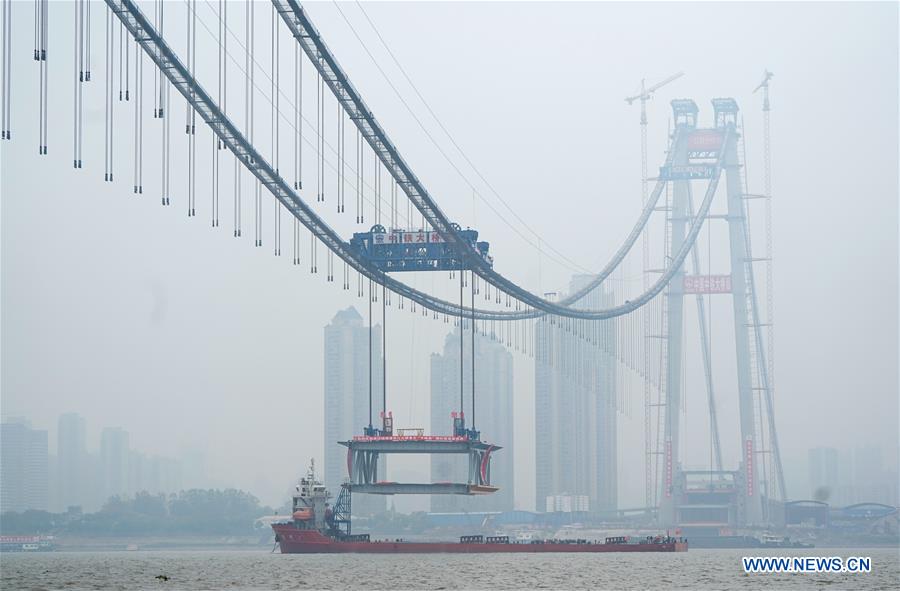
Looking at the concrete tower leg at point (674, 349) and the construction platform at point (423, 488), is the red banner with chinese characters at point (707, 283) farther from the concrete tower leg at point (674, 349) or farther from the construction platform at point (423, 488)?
the construction platform at point (423, 488)

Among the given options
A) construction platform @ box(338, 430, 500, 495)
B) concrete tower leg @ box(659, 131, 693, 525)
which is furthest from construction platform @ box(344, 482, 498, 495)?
concrete tower leg @ box(659, 131, 693, 525)

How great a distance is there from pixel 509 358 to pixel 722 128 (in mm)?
54838

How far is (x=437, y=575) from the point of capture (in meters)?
76.1

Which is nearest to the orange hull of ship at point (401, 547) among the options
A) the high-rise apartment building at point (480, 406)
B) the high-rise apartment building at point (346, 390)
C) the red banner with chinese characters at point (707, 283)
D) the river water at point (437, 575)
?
the river water at point (437, 575)

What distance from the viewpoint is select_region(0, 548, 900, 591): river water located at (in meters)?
68.7

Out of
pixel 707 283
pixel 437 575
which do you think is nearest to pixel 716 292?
pixel 707 283

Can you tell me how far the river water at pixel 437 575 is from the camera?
68688mm

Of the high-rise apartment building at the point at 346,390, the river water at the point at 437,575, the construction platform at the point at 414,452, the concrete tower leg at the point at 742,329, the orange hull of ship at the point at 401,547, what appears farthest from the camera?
the high-rise apartment building at the point at 346,390

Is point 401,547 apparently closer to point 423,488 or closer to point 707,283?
point 423,488

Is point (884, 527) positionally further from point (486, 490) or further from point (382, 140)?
point (382, 140)

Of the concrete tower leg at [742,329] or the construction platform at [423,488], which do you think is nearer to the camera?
the construction platform at [423,488]

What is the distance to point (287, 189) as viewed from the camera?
81562mm

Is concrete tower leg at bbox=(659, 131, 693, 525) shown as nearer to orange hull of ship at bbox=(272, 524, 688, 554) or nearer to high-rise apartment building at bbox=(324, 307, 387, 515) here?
orange hull of ship at bbox=(272, 524, 688, 554)

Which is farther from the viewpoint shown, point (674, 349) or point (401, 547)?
point (674, 349)
